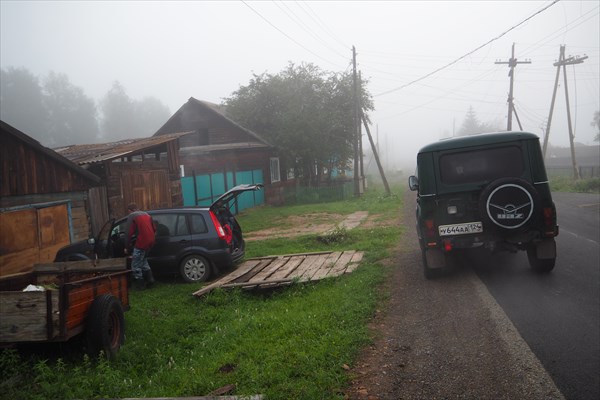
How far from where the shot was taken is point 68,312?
15.8ft

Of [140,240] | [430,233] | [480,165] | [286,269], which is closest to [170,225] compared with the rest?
[140,240]

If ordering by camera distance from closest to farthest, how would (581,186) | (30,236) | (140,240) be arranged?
(140,240), (30,236), (581,186)

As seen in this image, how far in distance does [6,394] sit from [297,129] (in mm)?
24697

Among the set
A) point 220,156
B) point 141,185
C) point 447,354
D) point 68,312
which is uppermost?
point 220,156

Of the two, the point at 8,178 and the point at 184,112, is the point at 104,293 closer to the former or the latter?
the point at 8,178

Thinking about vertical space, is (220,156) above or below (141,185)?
above

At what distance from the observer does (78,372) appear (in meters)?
4.64

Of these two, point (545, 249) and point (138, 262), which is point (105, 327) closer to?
point (138, 262)

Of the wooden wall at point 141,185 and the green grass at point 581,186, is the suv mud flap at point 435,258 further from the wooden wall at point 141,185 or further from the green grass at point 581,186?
the green grass at point 581,186

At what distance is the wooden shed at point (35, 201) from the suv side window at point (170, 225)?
3.17m

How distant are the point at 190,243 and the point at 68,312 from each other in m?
4.08

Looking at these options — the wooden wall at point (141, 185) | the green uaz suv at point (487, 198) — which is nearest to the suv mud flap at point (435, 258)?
the green uaz suv at point (487, 198)

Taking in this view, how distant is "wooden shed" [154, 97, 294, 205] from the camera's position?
66.2ft

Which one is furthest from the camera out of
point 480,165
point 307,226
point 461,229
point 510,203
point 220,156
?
point 220,156
